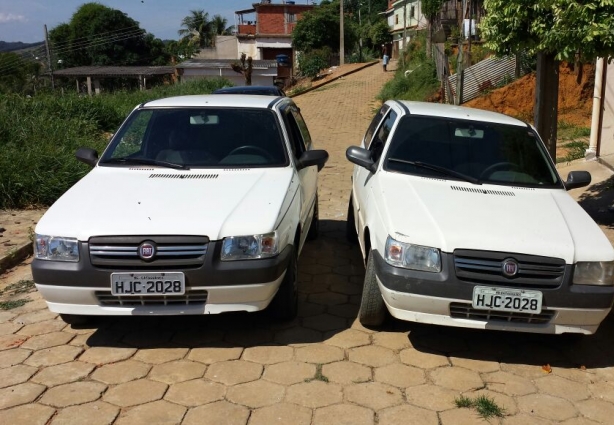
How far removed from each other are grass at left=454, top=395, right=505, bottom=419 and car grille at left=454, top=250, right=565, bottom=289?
0.71 metres

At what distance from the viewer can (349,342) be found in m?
4.02

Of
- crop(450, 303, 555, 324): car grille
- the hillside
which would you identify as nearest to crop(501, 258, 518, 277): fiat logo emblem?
crop(450, 303, 555, 324): car grille

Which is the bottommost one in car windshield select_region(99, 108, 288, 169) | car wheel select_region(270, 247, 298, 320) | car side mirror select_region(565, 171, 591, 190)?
car wheel select_region(270, 247, 298, 320)

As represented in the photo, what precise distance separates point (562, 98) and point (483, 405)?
12.3 meters

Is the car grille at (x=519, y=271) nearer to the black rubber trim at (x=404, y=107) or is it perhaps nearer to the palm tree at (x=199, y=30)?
the black rubber trim at (x=404, y=107)

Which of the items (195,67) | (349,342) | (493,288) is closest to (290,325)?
(349,342)

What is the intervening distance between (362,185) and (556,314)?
222 cm

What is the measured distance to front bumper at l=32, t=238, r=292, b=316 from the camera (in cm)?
352

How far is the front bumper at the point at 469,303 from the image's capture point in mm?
3475

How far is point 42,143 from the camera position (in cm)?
864

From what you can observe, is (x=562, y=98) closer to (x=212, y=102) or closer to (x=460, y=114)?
(x=460, y=114)

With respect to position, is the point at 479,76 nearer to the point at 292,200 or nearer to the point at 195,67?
the point at 292,200

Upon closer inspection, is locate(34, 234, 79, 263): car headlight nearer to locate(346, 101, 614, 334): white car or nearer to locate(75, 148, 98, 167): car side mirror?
locate(75, 148, 98, 167): car side mirror

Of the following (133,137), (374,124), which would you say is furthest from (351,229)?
(133,137)
